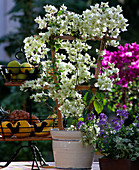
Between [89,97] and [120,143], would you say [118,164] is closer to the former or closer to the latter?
[120,143]

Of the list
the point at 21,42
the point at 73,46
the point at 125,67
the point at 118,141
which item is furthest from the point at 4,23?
the point at 118,141

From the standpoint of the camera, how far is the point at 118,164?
5.88 feet

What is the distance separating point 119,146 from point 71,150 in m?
0.24

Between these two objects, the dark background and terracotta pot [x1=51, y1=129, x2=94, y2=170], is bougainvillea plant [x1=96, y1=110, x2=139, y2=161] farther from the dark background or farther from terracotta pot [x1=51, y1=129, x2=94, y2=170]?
the dark background

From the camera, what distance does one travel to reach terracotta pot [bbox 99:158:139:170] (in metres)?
1.78

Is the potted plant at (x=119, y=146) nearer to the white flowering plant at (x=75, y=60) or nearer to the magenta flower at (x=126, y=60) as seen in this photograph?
the white flowering plant at (x=75, y=60)

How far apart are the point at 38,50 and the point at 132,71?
3.58 feet

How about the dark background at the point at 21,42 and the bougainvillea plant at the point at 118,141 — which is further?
the dark background at the point at 21,42

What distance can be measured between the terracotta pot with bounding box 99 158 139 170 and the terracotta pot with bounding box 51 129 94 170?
0.29 ft

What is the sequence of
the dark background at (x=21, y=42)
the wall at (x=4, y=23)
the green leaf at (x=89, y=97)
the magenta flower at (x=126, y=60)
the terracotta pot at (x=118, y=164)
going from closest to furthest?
the terracotta pot at (x=118, y=164)
the green leaf at (x=89, y=97)
the magenta flower at (x=126, y=60)
the dark background at (x=21, y=42)
the wall at (x=4, y=23)

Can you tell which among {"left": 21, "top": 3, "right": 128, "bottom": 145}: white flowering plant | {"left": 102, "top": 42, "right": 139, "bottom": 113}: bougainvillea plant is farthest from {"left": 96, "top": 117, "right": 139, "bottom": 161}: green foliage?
{"left": 102, "top": 42, "right": 139, "bottom": 113}: bougainvillea plant

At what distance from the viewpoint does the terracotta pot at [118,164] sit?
70.1 inches

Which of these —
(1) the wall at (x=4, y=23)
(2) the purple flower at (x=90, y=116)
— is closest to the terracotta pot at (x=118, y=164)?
(2) the purple flower at (x=90, y=116)

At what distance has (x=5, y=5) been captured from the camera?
6.35 metres
